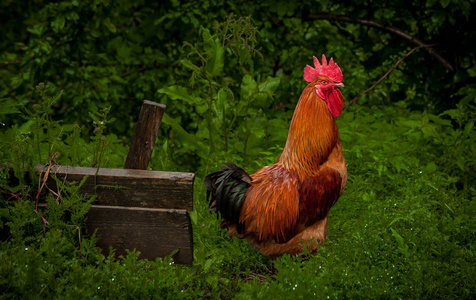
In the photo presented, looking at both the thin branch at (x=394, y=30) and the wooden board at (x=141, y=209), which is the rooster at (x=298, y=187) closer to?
the wooden board at (x=141, y=209)

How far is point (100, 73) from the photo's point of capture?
17.7 feet

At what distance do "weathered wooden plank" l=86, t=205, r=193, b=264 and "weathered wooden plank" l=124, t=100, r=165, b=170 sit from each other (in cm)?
34

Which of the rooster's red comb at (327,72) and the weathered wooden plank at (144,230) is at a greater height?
the rooster's red comb at (327,72)

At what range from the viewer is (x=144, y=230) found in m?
3.11

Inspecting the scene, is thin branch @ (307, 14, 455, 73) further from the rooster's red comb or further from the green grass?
the rooster's red comb

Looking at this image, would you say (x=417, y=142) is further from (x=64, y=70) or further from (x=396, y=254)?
(x=64, y=70)

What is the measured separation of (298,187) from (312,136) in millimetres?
384

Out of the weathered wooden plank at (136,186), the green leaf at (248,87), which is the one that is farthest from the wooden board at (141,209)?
the green leaf at (248,87)

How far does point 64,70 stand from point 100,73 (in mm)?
428

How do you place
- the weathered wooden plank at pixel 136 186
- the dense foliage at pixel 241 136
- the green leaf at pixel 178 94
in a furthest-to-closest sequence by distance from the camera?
1. the green leaf at pixel 178 94
2. the weathered wooden plank at pixel 136 186
3. the dense foliage at pixel 241 136

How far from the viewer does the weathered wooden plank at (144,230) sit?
10.0 feet

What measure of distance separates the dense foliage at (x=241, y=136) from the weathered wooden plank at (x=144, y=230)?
4.5 inches

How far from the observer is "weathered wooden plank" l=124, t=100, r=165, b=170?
3.12m

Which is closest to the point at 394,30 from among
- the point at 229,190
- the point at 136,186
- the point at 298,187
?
the point at 298,187
